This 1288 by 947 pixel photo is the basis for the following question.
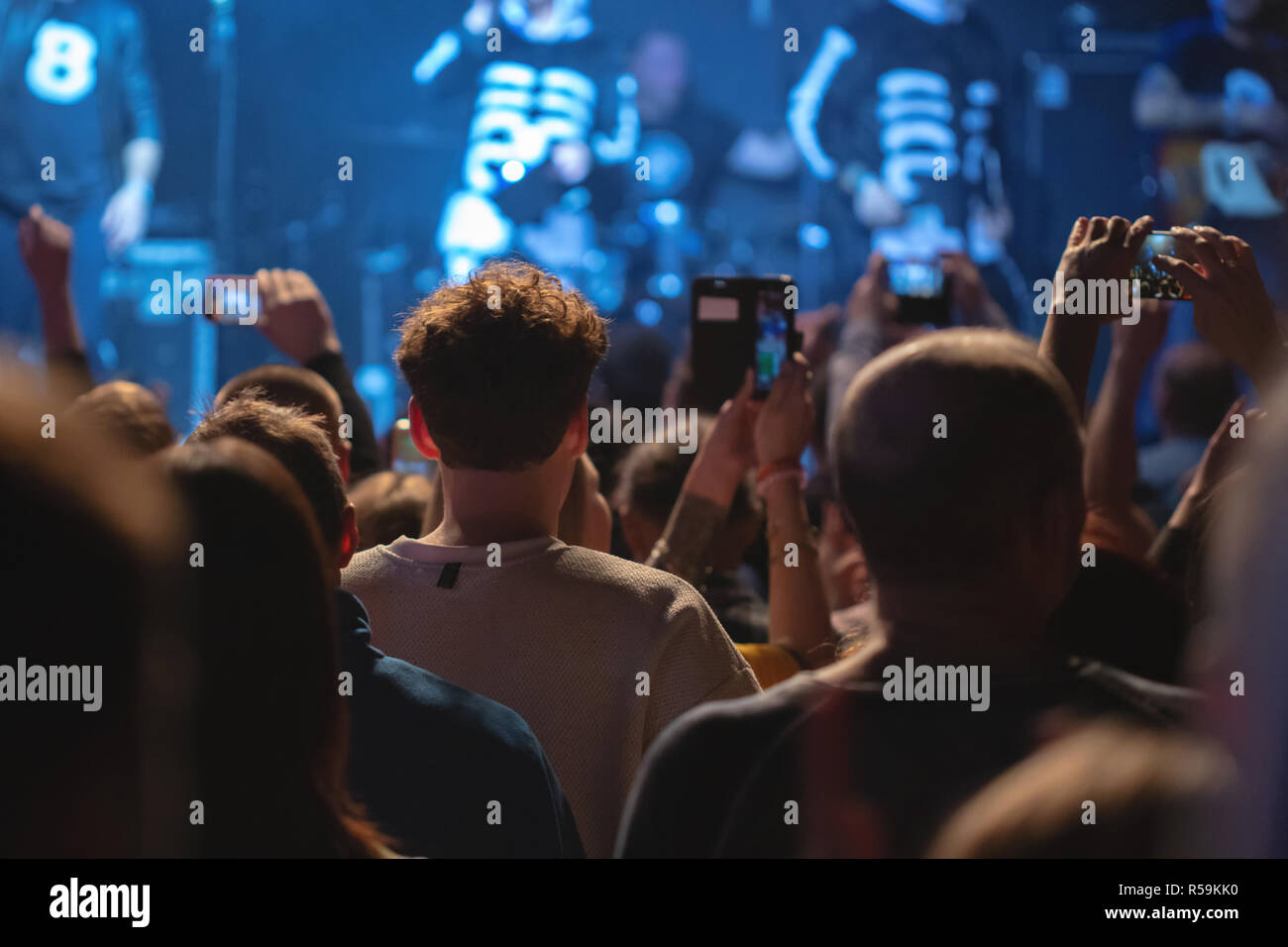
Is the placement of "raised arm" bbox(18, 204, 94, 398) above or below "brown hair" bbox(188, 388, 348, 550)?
above

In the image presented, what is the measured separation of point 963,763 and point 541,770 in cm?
37

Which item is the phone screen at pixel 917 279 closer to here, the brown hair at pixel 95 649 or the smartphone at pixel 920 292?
the smartphone at pixel 920 292

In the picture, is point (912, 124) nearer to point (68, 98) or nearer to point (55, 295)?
point (68, 98)

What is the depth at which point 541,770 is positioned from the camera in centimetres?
104

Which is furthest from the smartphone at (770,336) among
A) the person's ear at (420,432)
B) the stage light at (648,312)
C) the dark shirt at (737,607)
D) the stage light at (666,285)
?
the stage light at (666,285)

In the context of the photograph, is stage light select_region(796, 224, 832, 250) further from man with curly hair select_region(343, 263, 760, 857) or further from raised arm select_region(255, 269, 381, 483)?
man with curly hair select_region(343, 263, 760, 857)

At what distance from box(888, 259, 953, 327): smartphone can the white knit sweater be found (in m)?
1.58

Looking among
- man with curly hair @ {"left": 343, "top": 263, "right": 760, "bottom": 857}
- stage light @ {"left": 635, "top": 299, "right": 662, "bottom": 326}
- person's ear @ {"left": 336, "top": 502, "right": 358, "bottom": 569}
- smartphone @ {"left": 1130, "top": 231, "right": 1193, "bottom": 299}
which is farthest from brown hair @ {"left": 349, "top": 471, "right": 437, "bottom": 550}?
stage light @ {"left": 635, "top": 299, "right": 662, "bottom": 326}

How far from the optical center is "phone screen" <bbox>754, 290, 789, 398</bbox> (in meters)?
1.99

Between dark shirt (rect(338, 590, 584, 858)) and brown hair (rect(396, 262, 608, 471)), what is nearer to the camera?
dark shirt (rect(338, 590, 584, 858))

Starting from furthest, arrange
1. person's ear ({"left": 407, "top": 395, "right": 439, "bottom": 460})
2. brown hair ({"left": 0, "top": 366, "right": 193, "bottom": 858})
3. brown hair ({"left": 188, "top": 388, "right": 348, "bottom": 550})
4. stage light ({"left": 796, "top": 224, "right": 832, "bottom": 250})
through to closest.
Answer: stage light ({"left": 796, "top": 224, "right": 832, "bottom": 250}) → person's ear ({"left": 407, "top": 395, "right": 439, "bottom": 460}) → brown hair ({"left": 188, "top": 388, "right": 348, "bottom": 550}) → brown hair ({"left": 0, "top": 366, "right": 193, "bottom": 858})

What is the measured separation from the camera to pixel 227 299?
2.13 meters

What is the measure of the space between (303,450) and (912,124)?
6.56m
